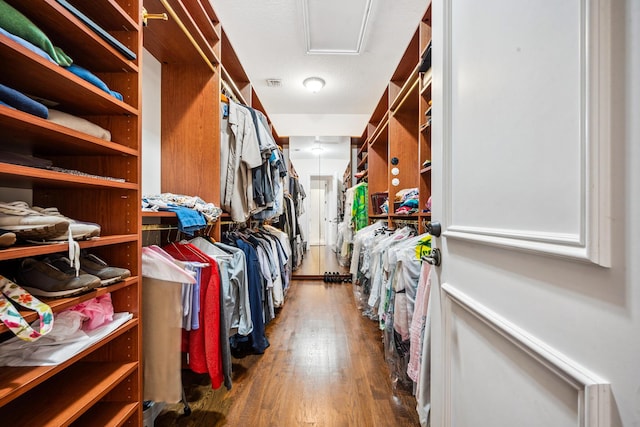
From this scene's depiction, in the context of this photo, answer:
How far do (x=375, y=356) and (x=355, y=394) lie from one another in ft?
1.50

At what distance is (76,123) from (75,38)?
0.86 feet

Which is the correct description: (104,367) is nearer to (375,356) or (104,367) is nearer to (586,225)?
(586,225)

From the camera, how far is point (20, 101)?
61cm

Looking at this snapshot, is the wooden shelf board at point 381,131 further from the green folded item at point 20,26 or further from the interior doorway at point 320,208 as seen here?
the green folded item at point 20,26

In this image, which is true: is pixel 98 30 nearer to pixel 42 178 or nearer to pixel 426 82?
pixel 42 178

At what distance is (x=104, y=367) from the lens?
94 cm

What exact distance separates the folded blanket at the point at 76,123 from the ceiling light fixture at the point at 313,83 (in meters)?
2.70

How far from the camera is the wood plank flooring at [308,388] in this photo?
1395 millimetres

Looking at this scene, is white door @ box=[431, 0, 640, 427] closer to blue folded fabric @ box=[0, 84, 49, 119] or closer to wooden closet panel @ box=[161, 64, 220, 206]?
blue folded fabric @ box=[0, 84, 49, 119]

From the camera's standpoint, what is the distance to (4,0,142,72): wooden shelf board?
697mm

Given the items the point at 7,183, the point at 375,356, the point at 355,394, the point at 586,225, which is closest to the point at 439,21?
the point at 586,225

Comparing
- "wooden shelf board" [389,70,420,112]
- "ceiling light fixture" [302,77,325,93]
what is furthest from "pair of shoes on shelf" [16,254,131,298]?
"ceiling light fixture" [302,77,325,93]

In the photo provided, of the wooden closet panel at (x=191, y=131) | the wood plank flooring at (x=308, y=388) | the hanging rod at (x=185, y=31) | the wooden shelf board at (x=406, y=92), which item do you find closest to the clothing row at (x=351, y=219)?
the wooden shelf board at (x=406, y=92)

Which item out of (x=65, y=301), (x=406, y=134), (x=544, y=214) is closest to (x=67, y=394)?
(x=65, y=301)
